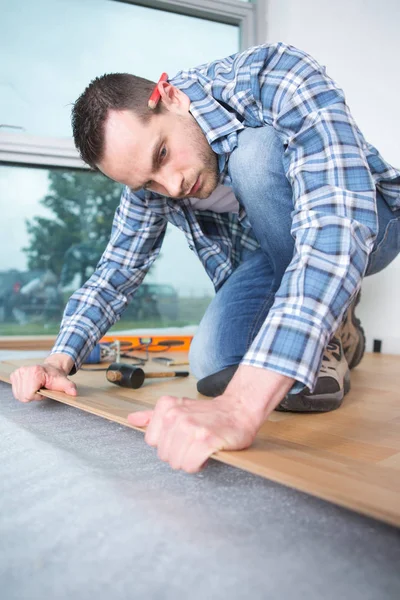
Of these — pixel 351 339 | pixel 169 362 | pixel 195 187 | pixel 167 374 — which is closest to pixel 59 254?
pixel 169 362

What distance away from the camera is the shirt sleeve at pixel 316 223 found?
0.86m

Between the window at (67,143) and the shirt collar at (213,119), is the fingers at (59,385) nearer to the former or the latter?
the shirt collar at (213,119)

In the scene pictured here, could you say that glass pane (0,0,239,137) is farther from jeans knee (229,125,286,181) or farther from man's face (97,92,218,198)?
jeans knee (229,125,286,181)

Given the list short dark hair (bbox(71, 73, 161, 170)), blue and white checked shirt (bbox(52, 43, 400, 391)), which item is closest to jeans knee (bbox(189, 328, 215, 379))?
blue and white checked shirt (bbox(52, 43, 400, 391))

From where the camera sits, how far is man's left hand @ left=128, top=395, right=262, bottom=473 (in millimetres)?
777

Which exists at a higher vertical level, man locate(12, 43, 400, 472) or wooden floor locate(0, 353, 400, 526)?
man locate(12, 43, 400, 472)

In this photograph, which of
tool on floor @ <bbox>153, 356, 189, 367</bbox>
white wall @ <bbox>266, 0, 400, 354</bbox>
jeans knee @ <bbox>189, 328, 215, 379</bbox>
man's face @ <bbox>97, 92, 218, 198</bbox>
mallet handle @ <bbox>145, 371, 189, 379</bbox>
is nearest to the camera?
man's face @ <bbox>97, 92, 218, 198</bbox>

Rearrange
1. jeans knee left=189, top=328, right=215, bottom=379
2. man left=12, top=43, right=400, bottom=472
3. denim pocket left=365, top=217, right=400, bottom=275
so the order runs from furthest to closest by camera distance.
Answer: jeans knee left=189, top=328, right=215, bottom=379, denim pocket left=365, top=217, right=400, bottom=275, man left=12, top=43, right=400, bottom=472

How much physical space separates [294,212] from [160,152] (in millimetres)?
440

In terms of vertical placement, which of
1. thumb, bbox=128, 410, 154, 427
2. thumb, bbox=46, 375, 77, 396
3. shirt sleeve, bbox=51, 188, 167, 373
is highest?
shirt sleeve, bbox=51, 188, 167, 373

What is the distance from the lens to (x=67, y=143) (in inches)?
114

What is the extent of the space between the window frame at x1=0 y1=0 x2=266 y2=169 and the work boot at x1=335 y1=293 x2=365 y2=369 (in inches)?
67.1

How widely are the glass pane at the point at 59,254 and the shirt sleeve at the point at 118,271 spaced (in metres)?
1.41

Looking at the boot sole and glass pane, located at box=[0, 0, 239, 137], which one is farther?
glass pane, located at box=[0, 0, 239, 137]
